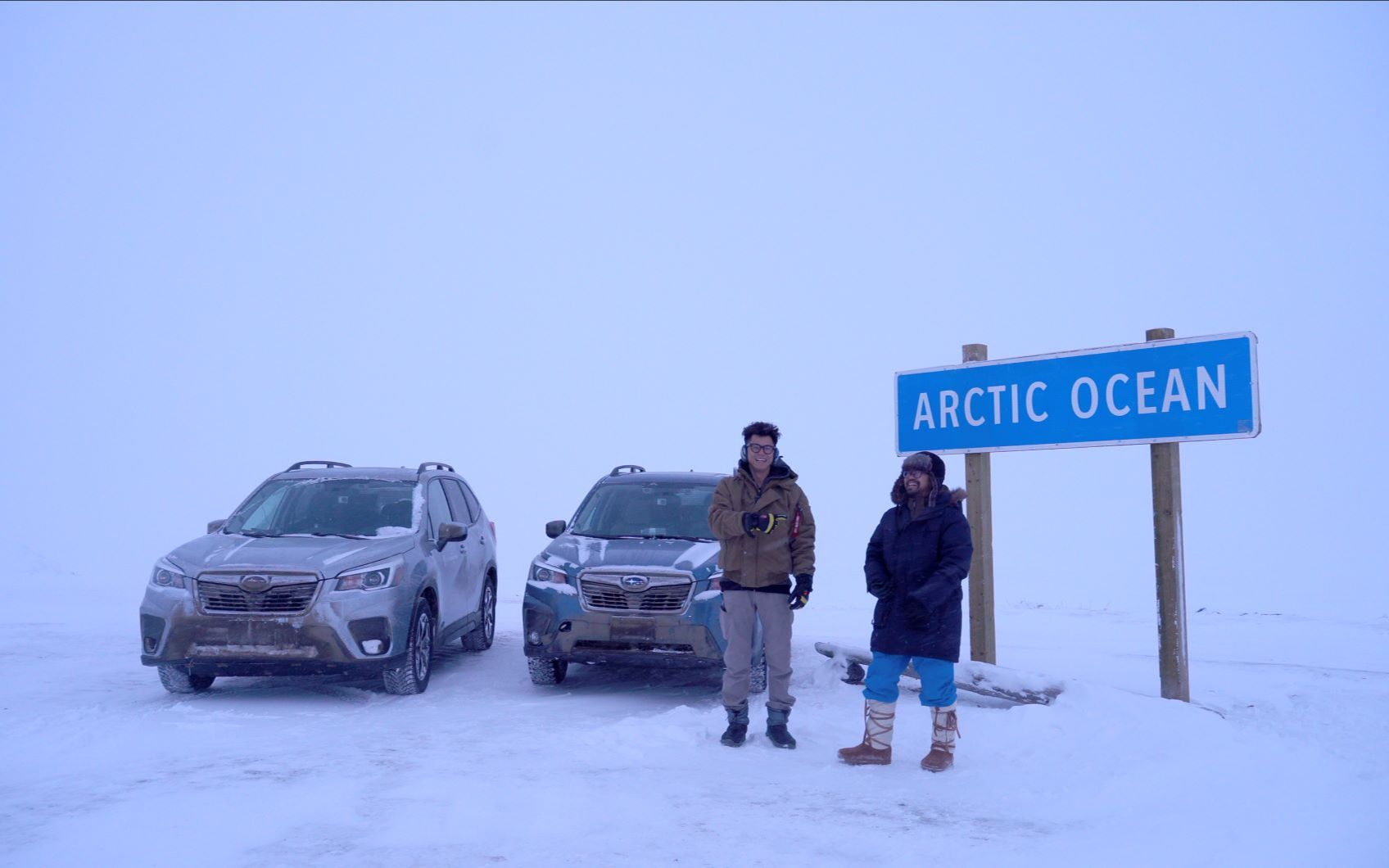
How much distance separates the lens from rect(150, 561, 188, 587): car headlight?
773 cm

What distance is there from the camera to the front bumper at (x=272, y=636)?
751cm

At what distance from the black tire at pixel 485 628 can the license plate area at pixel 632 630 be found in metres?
2.89

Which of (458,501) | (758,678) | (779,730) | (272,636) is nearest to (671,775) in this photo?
(779,730)

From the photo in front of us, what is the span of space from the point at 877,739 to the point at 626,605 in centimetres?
253

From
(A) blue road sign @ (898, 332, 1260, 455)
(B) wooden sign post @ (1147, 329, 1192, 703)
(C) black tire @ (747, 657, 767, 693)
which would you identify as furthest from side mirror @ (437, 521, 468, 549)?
(B) wooden sign post @ (1147, 329, 1192, 703)

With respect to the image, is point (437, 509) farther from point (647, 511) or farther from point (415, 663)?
point (647, 511)

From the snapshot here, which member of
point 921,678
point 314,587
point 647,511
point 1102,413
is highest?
point 1102,413

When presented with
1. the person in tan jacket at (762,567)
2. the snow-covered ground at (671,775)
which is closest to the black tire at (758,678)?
the snow-covered ground at (671,775)

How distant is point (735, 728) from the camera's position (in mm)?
6559

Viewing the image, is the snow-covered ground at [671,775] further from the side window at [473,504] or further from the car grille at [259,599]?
the side window at [473,504]

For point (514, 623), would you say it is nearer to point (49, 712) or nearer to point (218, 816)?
point (49, 712)

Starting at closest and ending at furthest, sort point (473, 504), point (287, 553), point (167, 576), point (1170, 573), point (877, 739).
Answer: point (877, 739), point (1170, 573), point (167, 576), point (287, 553), point (473, 504)

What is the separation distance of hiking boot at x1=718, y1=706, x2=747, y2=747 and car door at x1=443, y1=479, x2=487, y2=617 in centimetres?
397

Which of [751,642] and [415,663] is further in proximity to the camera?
[415,663]
